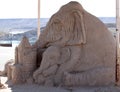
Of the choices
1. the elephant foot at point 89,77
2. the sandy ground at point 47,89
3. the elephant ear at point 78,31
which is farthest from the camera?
the elephant ear at point 78,31

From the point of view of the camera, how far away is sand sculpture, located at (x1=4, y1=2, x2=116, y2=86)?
206 inches

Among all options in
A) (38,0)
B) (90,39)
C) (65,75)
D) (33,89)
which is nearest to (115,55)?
(90,39)

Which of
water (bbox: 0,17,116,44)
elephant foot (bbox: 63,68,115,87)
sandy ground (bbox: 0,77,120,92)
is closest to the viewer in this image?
sandy ground (bbox: 0,77,120,92)

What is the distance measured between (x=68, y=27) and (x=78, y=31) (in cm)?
18

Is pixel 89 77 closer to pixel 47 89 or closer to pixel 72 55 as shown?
pixel 72 55

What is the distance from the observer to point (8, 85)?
5.32 meters

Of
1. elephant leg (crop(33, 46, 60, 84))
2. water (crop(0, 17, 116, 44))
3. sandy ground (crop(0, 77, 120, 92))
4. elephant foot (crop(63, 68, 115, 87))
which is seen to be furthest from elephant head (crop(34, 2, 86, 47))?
water (crop(0, 17, 116, 44))

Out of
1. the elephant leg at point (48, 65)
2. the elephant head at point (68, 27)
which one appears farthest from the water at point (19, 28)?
the elephant leg at point (48, 65)

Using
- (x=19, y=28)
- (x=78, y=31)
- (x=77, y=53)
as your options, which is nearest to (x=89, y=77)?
(x=77, y=53)

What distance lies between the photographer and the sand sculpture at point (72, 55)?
5.23m

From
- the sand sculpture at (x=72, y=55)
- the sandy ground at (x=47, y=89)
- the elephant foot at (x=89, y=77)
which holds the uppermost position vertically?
the sand sculpture at (x=72, y=55)

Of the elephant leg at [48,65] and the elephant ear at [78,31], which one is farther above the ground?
the elephant ear at [78,31]

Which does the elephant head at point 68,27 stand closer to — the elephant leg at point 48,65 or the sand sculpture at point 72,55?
the sand sculpture at point 72,55

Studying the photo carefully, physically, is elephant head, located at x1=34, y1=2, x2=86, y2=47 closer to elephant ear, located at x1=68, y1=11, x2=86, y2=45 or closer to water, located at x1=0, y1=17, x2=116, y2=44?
elephant ear, located at x1=68, y1=11, x2=86, y2=45
